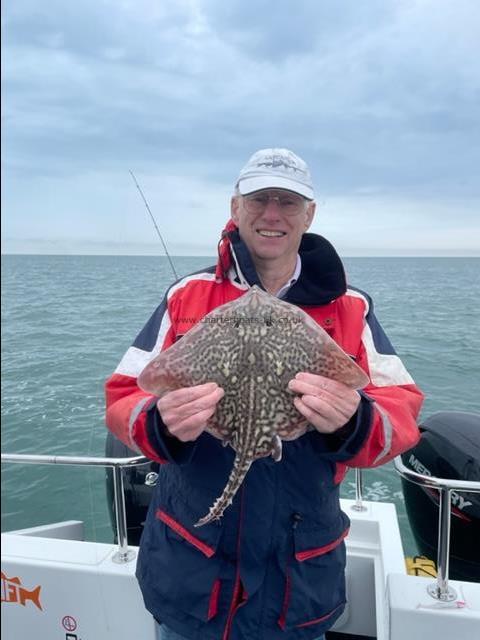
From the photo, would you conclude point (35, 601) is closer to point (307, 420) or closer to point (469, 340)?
point (307, 420)

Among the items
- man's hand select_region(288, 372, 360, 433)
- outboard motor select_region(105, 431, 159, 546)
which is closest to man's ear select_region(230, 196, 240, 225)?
man's hand select_region(288, 372, 360, 433)

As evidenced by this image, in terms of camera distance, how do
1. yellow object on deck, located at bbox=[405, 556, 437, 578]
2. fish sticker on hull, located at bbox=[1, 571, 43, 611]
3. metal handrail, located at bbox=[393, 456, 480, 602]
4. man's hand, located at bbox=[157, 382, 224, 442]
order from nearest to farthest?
man's hand, located at bbox=[157, 382, 224, 442] → metal handrail, located at bbox=[393, 456, 480, 602] → fish sticker on hull, located at bbox=[1, 571, 43, 611] → yellow object on deck, located at bbox=[405, 556, 437, 578]

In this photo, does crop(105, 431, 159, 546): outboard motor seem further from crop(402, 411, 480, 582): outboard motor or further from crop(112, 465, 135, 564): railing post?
crop(402, 411, 480, 582): outboard motor

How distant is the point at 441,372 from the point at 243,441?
42.6 ft

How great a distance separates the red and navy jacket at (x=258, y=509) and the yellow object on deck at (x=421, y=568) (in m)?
1.67

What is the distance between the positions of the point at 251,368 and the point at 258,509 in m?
0.76

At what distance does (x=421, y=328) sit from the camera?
19234 mm

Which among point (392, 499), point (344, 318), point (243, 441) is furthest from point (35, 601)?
point (392, 499)

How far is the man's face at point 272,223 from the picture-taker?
264 centimetres

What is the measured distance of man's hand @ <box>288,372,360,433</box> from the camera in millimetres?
2082

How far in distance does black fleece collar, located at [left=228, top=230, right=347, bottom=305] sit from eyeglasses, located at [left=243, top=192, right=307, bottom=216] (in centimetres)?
18

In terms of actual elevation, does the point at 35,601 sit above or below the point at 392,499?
above

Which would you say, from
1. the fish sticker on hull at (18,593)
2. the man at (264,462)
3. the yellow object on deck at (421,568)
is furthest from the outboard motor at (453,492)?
the fish sticker on hull at (18,593)

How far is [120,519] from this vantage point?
3564 millimetres
